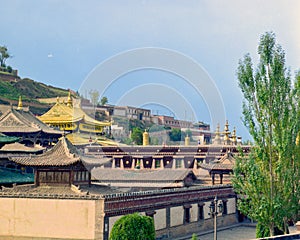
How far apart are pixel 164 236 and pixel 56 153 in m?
7.37

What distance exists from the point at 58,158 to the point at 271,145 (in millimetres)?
10699

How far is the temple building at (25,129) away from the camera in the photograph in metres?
44.8

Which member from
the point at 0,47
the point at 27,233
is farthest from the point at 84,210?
the point at 0,47

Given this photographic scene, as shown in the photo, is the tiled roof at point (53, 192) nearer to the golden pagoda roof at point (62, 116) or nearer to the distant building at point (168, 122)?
the golden pagoda roof at point (62, 116)

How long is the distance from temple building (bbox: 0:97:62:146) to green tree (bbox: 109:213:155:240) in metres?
21.5

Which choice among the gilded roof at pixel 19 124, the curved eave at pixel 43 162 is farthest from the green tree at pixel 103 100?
the curved eave at pixel 43 162

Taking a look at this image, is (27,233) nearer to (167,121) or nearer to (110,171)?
(110,171)

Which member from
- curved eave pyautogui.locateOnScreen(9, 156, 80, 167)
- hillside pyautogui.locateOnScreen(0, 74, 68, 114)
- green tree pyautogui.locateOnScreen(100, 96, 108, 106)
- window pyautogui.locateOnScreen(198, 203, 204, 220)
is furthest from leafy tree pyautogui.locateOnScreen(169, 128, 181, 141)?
curved eave pyautogui.locateOnScreen(9, 156, 80, 167)

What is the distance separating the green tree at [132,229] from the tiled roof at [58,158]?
194 inches

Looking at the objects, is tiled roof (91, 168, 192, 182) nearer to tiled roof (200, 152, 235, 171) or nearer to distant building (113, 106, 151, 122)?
tiled roof (200, 152, 235, 171)

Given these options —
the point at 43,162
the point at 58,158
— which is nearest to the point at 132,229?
the point at 58,158

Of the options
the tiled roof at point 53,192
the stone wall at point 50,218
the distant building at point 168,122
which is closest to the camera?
the stone wall at point 50,218

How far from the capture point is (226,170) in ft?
134

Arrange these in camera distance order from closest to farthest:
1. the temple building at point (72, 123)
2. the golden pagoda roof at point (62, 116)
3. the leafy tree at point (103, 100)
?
the temple building at point (72, 123) → the golden pagoda roof at point (62, 116) → the leafy tree at point (103, 100)
